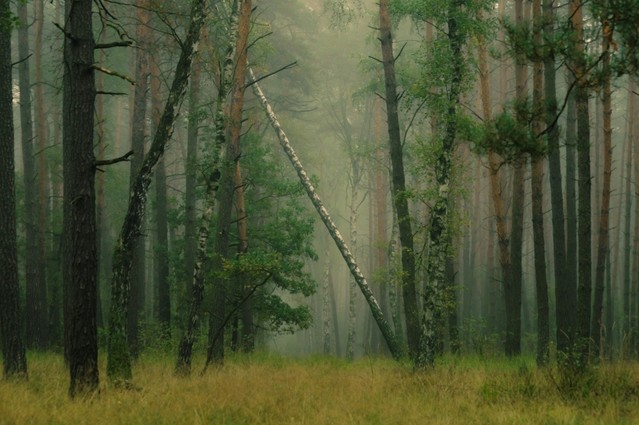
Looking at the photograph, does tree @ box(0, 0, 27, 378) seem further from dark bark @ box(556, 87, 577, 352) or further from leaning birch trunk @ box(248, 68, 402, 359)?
dark bark @ box(556, 87, 577, 352)

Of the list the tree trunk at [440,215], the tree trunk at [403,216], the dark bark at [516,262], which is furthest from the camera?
the dark bark at [516,262]

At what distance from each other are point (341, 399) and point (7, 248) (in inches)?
224

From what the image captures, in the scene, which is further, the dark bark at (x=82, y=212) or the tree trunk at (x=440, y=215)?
the tree trunk at (x=440, y=215)

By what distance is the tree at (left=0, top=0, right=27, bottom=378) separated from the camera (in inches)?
399

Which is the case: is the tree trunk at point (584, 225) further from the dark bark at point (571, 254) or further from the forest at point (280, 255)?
the dark bark at point (571, 254)

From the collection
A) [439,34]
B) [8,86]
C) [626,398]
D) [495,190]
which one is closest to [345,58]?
[495,190]

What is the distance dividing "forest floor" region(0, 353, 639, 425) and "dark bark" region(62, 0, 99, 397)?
1.68 ft

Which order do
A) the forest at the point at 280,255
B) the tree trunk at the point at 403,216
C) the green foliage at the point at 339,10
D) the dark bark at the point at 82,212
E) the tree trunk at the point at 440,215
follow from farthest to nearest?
the green foliage at the point at 339,10
the tree trunk at the point at 403,216
the tree trunk at the point at 440,215
the dark bark at the point at 82,212
the forest at the point at 280,255

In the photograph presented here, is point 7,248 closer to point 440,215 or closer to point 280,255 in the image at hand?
point 280,255

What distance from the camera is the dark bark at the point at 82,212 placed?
8.43 metres

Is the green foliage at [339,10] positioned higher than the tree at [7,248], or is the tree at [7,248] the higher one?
the green foliage at [339,10]

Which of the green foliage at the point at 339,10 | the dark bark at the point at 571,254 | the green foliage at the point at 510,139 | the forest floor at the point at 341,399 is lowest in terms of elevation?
the forest floor at the point at 341,399

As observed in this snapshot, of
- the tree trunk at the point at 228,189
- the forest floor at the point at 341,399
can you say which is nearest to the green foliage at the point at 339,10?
the tree trunk at the point at 228,189

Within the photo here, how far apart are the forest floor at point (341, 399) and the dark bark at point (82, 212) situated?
Answer: 1.68ft
